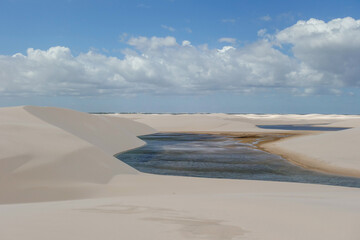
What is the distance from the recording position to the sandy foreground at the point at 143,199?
16.9 feet

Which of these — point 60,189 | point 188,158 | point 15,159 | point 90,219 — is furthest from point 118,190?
point 188,158

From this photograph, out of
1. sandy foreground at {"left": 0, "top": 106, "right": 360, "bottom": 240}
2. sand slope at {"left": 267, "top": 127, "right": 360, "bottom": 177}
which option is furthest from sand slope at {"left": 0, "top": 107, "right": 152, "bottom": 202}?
sand slope at {"left": 267, "top": 127, "right": 360, "bottom": 177}

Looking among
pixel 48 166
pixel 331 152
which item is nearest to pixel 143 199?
pixel 48 166

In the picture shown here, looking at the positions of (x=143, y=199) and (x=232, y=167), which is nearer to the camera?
(x=143, y=199)

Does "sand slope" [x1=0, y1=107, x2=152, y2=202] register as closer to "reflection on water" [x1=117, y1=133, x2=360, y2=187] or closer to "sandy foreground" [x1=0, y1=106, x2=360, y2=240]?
"sandy foreground" [x1=0, y1=106, x2=360, y2=240]

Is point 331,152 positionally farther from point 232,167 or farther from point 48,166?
point 48,166

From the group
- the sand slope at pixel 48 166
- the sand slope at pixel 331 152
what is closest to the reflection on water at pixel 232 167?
the sand slope at pixel 331 152

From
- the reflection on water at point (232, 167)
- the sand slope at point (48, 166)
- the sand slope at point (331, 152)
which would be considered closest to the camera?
the sand slope at point (48, 166)

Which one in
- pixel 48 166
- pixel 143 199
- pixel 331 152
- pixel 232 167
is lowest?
pixel 232 167

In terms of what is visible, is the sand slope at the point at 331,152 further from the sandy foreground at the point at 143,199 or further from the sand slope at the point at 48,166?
the sand slope at the point at 48,166

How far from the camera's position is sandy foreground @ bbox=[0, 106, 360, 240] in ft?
16.9

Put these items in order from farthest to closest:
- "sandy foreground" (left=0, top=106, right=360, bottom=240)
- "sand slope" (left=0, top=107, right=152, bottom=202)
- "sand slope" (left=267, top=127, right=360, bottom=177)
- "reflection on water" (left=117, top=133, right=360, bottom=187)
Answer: "sand slope" (left=267, top=127, right=360, bottom=177)
"reflection on water" (left=117, top=133, right=360, bottom=187)
"sand slope" (left=0, top=107, right=152, bottom=202)
"sandy foreground" (left=0, top=106, right=360, bottom=240)

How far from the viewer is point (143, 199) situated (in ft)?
26.5

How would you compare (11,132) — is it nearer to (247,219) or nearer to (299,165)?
(247,219)
